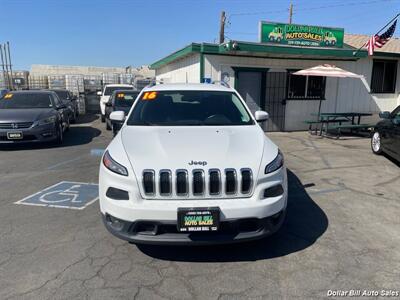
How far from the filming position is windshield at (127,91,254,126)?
14.3ft

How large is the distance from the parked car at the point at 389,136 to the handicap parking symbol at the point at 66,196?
610cm

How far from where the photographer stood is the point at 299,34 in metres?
12.1

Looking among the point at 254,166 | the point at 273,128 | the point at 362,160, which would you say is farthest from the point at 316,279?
the point at 273,128

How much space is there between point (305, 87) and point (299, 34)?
2.07 m

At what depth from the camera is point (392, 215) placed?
4559 mm

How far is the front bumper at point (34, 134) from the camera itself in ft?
27.6

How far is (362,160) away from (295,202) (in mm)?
3940

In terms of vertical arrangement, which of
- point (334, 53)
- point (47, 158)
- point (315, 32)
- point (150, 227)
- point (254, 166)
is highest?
point (315, 32)

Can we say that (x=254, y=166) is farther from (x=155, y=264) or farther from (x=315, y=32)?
(x=315, y=32)

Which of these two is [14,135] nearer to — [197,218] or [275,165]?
[197,218]

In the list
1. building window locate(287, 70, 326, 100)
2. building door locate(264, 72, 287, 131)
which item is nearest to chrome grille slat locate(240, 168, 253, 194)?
building door locate(264, 72, 287, 131)

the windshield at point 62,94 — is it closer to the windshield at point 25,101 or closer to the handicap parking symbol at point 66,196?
the windshield at point 25,101

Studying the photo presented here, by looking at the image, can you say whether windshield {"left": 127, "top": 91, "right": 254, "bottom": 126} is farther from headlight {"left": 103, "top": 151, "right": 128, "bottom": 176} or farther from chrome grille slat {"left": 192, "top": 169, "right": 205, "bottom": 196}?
chrome grille slat {"left": 192, "top": 169, "right": 205, "bottom": 196}

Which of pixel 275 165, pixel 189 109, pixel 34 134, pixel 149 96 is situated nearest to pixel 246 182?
pixel 275 165
